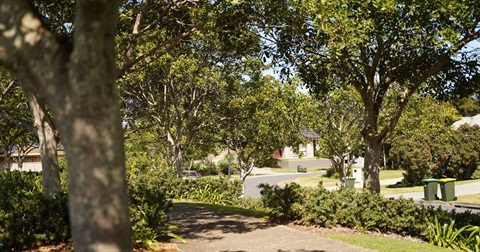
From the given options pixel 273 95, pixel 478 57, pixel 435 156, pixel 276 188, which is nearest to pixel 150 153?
pixel 273 95

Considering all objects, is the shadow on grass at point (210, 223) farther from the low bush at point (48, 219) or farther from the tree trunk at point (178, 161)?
the tree trunk at point (178, 161)

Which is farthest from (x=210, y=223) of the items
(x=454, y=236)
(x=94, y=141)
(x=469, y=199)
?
(x=469, y=199)

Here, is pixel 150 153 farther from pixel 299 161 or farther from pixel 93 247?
pixel 93 247

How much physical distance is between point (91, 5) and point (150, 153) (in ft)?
125

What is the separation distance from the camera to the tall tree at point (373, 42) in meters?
8.82

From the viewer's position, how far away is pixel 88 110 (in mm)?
2789

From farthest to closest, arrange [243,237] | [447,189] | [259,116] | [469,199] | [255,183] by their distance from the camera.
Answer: [255,183] → [259,116] → [469,199] → [447,189] → [243,237]

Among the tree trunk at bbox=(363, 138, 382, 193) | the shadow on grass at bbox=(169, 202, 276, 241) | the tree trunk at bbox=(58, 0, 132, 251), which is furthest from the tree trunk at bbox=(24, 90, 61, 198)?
the tree trunk at bbox=(58, 0, 132, 251)

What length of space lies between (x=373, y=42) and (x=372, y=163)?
3044mm

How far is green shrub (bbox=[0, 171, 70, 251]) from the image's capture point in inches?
295

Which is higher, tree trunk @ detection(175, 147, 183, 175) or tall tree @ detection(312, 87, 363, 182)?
tall tree @ detection(312, 87, 363, 182)

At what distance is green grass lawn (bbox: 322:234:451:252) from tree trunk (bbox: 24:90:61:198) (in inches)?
241

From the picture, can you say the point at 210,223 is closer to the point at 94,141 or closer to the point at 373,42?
the point at 373,42

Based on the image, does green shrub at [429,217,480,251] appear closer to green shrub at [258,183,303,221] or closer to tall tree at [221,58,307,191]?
green shrub at [258,183,303,221]
